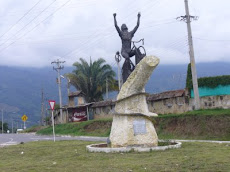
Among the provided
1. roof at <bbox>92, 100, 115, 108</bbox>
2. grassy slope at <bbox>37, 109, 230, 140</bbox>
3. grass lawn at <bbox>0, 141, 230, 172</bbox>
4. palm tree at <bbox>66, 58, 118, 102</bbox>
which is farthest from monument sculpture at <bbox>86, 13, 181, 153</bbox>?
palm tree at <bbox>66, 58, 118, 102</bbox>

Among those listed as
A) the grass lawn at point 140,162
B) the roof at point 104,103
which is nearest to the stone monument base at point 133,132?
the grass lawn at point 140,162

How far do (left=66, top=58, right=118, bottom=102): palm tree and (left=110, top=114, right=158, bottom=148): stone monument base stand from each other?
112 ft

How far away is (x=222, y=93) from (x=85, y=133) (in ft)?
45.4

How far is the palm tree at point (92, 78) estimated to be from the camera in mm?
49312

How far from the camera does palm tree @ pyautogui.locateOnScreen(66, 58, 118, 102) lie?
162 ft

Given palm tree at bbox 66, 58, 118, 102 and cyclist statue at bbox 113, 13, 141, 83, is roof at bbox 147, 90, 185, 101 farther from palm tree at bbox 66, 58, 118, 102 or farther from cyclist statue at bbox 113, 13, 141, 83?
cyclist statue at bbox 113, 13, 141, 83

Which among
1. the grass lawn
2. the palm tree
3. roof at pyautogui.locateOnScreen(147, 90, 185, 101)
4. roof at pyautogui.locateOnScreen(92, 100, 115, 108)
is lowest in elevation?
the grass lawn

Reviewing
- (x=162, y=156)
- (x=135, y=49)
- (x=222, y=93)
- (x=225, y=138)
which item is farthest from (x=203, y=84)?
(x=162, y=156)

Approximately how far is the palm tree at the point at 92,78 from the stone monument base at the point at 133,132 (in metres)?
34.2

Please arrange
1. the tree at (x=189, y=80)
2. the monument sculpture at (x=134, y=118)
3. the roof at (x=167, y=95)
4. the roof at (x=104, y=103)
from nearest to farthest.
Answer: the monument sculpture at (x=134, y=118)
the tree at (x=189, y=80)
the roof at (x=167, y=95)
the roof at (x=104, y=103)

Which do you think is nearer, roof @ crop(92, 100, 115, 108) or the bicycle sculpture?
the bicycle sculpture

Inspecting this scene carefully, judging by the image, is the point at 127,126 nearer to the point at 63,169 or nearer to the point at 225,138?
the point at 63,169

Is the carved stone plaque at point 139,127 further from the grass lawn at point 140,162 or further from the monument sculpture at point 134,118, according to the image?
the grass lawn at point 140,162

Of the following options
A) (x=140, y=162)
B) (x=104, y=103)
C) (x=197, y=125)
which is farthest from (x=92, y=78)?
(x=140, y=162)
